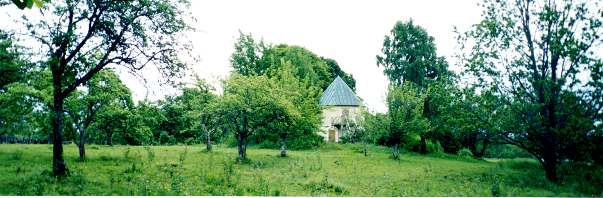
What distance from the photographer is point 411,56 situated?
1490 inches

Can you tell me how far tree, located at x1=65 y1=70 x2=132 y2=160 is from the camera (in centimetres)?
1861

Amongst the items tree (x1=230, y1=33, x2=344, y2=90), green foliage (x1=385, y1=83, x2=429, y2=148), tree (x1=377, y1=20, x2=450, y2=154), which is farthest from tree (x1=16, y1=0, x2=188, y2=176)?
tree (x1=230, y1=33, x2=344, y2=90)

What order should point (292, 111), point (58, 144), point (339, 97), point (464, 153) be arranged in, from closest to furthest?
point (58, 144), point (292, 111), point (464, 153), point (339, 97)

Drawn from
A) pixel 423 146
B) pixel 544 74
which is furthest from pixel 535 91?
pixel 423 146

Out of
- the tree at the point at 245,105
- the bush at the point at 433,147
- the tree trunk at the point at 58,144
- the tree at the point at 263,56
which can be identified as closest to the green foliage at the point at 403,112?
the bush at the point at 433,147

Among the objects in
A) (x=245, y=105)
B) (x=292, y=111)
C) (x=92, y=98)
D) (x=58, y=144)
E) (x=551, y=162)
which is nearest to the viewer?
(x=58, y=144)

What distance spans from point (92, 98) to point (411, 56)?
26.9 meters

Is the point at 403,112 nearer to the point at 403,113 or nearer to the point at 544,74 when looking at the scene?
the point at 403,113

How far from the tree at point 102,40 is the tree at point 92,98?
3.85 meters

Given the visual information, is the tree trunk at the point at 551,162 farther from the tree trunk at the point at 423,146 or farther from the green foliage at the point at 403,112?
the tree trunk at the point at 423,146

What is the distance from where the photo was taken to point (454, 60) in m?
18.8

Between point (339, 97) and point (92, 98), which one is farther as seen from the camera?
point (339, 97)

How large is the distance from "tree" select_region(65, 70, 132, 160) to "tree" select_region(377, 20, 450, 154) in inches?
945

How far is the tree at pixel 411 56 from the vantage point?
3728 centimetres
